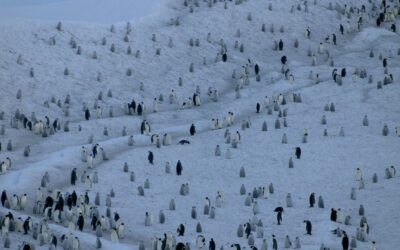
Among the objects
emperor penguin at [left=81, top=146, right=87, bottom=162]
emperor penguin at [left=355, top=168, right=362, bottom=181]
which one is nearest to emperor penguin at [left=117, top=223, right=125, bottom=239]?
emperor penguin at [left=81, top=146, right=87, bottom=162]

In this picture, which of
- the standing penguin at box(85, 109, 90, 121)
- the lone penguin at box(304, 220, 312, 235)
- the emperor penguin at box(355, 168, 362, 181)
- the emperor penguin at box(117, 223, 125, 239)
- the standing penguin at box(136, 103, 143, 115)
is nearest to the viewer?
the emperor penguin at box(117, 223, 125, 239)

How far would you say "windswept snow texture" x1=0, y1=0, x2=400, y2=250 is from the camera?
4312 cm

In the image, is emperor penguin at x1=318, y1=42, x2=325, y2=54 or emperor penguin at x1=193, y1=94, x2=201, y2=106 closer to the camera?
emperor penguin at x1=193, y1=94, x2=201, y2=106

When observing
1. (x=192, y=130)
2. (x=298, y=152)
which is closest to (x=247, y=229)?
(x=298, y=152)

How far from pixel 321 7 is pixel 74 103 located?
21.9m

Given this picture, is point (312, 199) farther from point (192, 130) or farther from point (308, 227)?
point (192, 130)

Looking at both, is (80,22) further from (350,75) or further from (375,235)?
(375,235)

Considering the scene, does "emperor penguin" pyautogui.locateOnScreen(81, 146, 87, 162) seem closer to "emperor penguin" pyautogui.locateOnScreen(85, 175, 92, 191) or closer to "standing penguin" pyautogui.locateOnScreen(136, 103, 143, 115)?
"emperor penguin" pyautogui.locateOnScreen(85, 175, 92, 191)

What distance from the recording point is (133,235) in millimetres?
40719

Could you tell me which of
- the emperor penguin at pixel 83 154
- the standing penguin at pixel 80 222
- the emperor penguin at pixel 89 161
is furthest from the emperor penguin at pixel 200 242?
the emperor penguin at pixel 83 154

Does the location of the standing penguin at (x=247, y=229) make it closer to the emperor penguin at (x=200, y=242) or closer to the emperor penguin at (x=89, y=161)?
the emperor penguin at (x=200, y=242)

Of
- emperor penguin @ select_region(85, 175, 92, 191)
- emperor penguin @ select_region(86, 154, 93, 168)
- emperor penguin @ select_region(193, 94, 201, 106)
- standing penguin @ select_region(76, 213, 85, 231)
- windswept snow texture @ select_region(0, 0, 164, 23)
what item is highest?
windswept snow texture @ select_region(0, 0, 164, 23)

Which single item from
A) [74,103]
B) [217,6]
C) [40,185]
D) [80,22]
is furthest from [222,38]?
[40,185]

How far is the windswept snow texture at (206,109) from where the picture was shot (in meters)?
43.1
